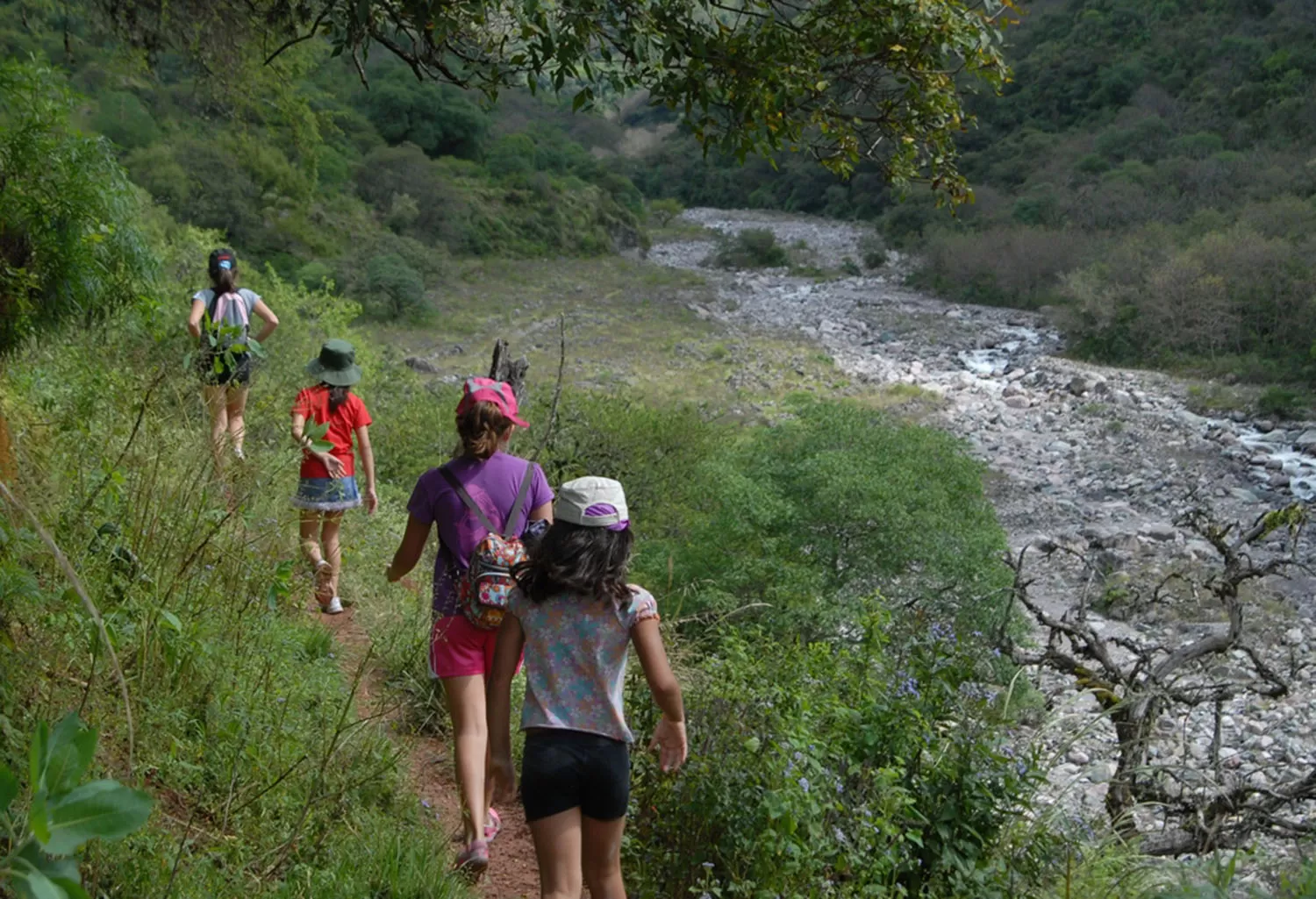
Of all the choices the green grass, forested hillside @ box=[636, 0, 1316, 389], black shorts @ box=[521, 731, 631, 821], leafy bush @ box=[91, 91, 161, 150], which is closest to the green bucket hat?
black shorts @ box=[521, 731, 631, 821]

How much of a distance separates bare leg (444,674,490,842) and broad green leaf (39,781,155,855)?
2.07 metres

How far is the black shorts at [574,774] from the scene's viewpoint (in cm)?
232

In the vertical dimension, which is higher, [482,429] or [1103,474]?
[482,429]

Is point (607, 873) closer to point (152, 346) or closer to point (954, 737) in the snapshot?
point (954, 737)

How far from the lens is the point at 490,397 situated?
111 inches

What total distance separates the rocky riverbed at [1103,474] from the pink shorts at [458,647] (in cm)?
157

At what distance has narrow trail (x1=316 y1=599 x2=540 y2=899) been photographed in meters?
3.12

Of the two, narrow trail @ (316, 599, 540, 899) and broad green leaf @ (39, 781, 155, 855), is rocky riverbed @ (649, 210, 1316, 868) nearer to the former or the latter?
narrow trail @ (316, 599, 540, 899)

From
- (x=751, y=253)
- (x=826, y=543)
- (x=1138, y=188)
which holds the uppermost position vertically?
(x=1138, y=188)

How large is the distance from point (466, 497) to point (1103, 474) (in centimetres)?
1491

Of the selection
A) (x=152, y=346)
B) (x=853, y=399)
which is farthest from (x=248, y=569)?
(x=853, y=399)

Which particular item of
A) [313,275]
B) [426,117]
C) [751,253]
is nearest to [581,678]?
[313,275]

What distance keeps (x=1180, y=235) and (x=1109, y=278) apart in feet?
Result: 11.6

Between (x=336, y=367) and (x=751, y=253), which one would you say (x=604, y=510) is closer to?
(x=336, y=367)
